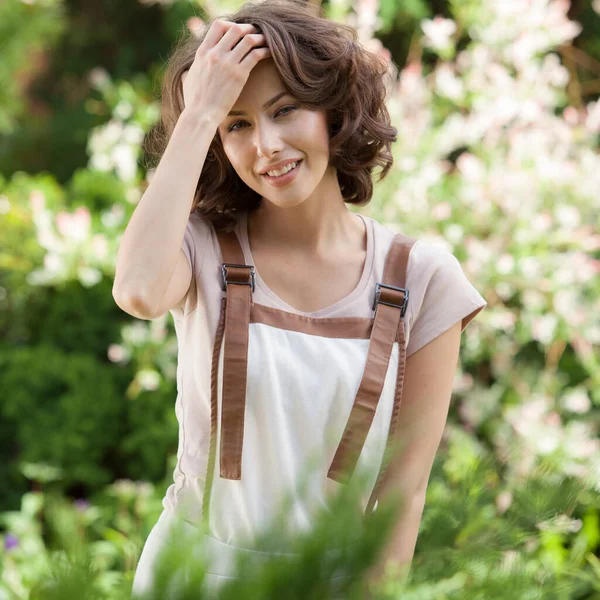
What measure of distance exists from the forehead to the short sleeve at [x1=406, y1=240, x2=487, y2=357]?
0.40m

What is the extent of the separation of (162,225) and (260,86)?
30 cm

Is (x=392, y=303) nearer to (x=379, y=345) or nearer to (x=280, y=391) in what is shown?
(x=379, y=345)

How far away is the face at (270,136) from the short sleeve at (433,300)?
256mm

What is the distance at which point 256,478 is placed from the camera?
4.58ft

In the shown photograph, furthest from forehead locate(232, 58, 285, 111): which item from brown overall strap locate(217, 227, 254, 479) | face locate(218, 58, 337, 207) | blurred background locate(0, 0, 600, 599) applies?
blurred background locate(0, 0, 600, 599)

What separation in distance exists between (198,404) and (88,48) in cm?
484

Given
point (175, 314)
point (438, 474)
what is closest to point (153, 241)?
point (175, 314)

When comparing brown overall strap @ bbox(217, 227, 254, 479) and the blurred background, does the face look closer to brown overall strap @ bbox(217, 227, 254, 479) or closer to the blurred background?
brown overall strap @ bbox(217, 227, 254, 479)

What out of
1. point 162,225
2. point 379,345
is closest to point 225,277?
point 162,225

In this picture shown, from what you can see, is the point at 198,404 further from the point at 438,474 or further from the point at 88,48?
the point at 88,48

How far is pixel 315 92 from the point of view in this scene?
1429 mm

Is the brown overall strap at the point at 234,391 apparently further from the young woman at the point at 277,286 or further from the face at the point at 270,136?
the face at the point at 270,136

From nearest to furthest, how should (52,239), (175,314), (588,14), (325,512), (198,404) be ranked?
(325,512), (198,404), (175,314), (52,239), (588,14)

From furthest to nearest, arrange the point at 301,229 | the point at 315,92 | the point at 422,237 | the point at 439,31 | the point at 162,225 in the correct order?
the point at 439,31
the point at 422,237
the point at 301,229
the point at 315,92
the point at 162,225
